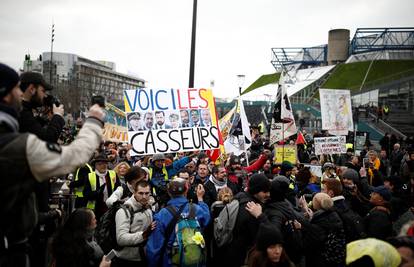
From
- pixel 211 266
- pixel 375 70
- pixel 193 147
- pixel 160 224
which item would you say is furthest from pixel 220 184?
pixel 375 70

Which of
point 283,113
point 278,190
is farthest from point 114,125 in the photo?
point 278,190

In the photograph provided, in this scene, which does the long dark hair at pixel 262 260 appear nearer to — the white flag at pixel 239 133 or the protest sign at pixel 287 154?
the white flag at pixel 239 133

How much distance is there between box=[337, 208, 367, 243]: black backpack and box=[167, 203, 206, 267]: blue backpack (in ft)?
6.05

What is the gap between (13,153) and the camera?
209 cm

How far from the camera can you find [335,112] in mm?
12500

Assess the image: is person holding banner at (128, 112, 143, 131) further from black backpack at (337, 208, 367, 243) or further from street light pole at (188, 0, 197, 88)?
black backpack at (337, 208, 367, 243)

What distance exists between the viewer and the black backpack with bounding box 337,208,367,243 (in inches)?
181

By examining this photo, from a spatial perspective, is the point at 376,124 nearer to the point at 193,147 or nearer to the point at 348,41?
the point at 193,147

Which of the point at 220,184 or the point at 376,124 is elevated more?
the point at 376,124

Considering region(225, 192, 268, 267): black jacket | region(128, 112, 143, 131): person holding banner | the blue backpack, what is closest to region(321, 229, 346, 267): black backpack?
region(225, 192, 268, 267): black jacket

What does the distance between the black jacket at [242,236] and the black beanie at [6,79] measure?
3.05 meters

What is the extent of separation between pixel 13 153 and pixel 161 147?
5.18 meters

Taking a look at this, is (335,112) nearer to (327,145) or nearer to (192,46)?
(327,145)

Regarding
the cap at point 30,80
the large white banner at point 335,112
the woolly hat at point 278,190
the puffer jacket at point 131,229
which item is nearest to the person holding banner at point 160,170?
the puffer jacket at point 131,229
